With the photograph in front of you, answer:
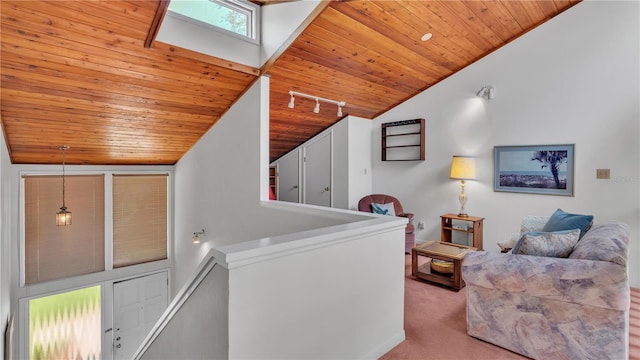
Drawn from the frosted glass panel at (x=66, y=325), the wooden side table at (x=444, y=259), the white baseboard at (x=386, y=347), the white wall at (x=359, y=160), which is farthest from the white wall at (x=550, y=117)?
the frosted glass panel at (x=66, y=325)

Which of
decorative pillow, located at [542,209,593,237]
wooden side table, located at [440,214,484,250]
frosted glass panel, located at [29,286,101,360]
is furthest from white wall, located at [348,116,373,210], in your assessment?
frosted glass panel, located at [29,286,101,360]

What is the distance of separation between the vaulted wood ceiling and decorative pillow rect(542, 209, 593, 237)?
2262 mm

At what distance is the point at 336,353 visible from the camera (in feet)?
5.64


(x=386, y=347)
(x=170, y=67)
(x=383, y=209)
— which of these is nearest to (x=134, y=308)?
(x=170, y=67)

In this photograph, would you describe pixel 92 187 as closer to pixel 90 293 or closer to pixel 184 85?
pixel 90 293

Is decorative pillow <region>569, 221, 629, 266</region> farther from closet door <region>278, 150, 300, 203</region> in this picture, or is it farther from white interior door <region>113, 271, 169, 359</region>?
white interior door <region>113, 271, 169, 359</region>

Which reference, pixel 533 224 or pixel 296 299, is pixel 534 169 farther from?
pixel 296 299

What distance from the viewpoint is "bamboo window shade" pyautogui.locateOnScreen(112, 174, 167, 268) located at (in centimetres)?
499

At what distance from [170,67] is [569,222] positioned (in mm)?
3964

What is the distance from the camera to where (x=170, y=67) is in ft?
9.60

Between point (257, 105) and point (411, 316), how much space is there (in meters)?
2.61

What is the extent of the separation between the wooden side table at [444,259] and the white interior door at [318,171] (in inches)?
91.2

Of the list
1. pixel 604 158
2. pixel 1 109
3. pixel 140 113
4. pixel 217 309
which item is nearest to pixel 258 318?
pixel 217 309

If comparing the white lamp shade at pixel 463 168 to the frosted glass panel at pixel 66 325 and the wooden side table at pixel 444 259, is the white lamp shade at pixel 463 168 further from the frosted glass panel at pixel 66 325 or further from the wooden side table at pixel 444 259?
the frosted glass panel at pixel 66 325
